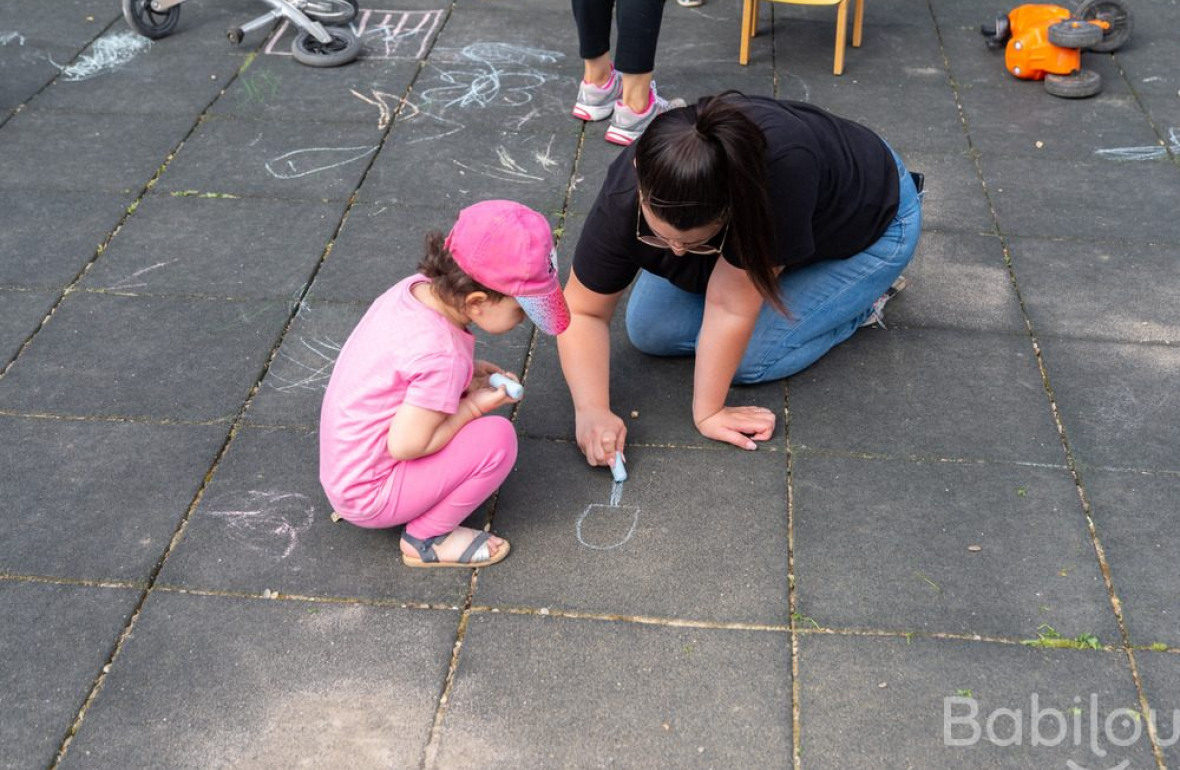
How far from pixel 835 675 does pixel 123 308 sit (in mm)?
2419

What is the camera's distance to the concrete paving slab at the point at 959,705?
7.51 feet

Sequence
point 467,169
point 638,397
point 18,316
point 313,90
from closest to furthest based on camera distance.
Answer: point 638,397 → point 18,316 → point 467,169 → point 313,90

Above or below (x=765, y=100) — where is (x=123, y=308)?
below

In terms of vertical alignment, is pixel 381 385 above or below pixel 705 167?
below

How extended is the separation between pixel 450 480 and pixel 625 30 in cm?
233

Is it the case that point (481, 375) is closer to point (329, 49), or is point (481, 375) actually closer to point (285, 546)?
point (285, 546)

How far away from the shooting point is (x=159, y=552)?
2738 millimetres

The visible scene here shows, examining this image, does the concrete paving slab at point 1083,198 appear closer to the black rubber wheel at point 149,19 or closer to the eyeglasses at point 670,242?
the eyeglasses at point 670,242

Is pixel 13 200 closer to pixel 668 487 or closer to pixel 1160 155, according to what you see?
pixel 668 487

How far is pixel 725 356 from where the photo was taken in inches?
116

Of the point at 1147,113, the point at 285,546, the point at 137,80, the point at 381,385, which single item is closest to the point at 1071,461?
the point at 381,385

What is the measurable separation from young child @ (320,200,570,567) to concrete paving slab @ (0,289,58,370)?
1362mm

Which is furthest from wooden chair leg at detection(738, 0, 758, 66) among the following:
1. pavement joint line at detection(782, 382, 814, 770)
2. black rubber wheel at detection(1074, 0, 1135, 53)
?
pavement joint line at detection(782, 382, 814, 770)

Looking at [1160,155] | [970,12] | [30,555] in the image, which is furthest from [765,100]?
[970,12]
